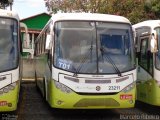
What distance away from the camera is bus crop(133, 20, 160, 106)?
13312mm

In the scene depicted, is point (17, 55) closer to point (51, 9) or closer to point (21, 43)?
point (21, 43)

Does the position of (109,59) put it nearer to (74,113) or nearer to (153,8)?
(74,113)

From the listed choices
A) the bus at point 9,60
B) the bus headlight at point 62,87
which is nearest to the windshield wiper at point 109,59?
the bus headlight at point 62,87

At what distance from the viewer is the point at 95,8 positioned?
32.1 m

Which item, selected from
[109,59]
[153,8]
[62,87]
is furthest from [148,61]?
[153,8]

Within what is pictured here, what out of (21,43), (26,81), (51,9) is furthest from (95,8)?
(21,43)

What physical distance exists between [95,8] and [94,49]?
19.9 m

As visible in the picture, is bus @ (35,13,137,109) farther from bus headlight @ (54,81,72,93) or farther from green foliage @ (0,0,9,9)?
green foliage @ (0,0,9,9)

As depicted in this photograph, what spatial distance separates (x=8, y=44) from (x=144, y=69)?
15.3ft

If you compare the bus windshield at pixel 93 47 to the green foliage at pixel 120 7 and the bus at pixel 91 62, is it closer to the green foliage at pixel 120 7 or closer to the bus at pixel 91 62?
the bus at pixel 91 62

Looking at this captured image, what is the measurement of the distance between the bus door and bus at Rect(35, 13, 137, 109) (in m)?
1.43

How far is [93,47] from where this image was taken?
12.5 metres

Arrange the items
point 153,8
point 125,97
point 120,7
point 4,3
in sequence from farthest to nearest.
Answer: point 120,7 → point 4,3 → point 153,8 → point 125,97

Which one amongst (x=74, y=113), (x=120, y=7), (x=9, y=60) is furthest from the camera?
(x=120, y=7)
